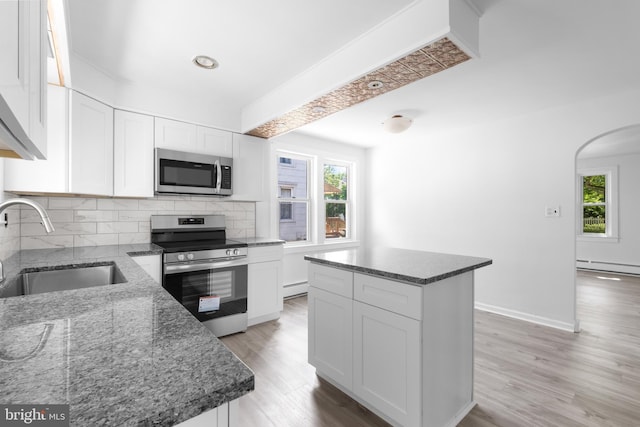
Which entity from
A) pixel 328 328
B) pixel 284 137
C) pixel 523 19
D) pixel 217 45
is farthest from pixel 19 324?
pixel 284 137

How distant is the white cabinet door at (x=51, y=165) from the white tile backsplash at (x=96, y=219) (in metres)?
0.39

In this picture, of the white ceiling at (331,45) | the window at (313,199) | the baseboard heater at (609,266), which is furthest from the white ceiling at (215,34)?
the baseboard heater at (609,266)

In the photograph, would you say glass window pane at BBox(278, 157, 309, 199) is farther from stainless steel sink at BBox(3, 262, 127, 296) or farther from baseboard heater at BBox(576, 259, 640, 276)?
baseboard heater at BBox(576, 259, 640, 276)

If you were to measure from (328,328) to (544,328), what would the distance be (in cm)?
265

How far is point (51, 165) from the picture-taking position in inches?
87.2

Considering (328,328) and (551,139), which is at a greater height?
(551,139)

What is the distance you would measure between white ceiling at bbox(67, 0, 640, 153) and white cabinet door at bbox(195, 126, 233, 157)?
1.12 ft

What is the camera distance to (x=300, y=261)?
14.6ft

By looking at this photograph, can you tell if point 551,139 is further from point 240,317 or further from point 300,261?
point 240,317

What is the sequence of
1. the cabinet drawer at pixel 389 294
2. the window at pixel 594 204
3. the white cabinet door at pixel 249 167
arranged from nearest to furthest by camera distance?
the cabinet drawer at pixel 389 294 < the white cabinet door at pixel 249 167 < the window at pixel 594 204

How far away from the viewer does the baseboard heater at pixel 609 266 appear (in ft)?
19.0

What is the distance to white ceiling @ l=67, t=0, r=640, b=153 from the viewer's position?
1.78 metres

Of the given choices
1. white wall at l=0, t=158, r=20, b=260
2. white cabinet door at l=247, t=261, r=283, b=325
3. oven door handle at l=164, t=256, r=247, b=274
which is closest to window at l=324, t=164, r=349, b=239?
white cabinet door at l=247, t=261, r=283, b=325

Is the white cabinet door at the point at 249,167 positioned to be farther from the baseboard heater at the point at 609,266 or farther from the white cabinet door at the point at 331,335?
the baseboard heater at the point at 609,266
